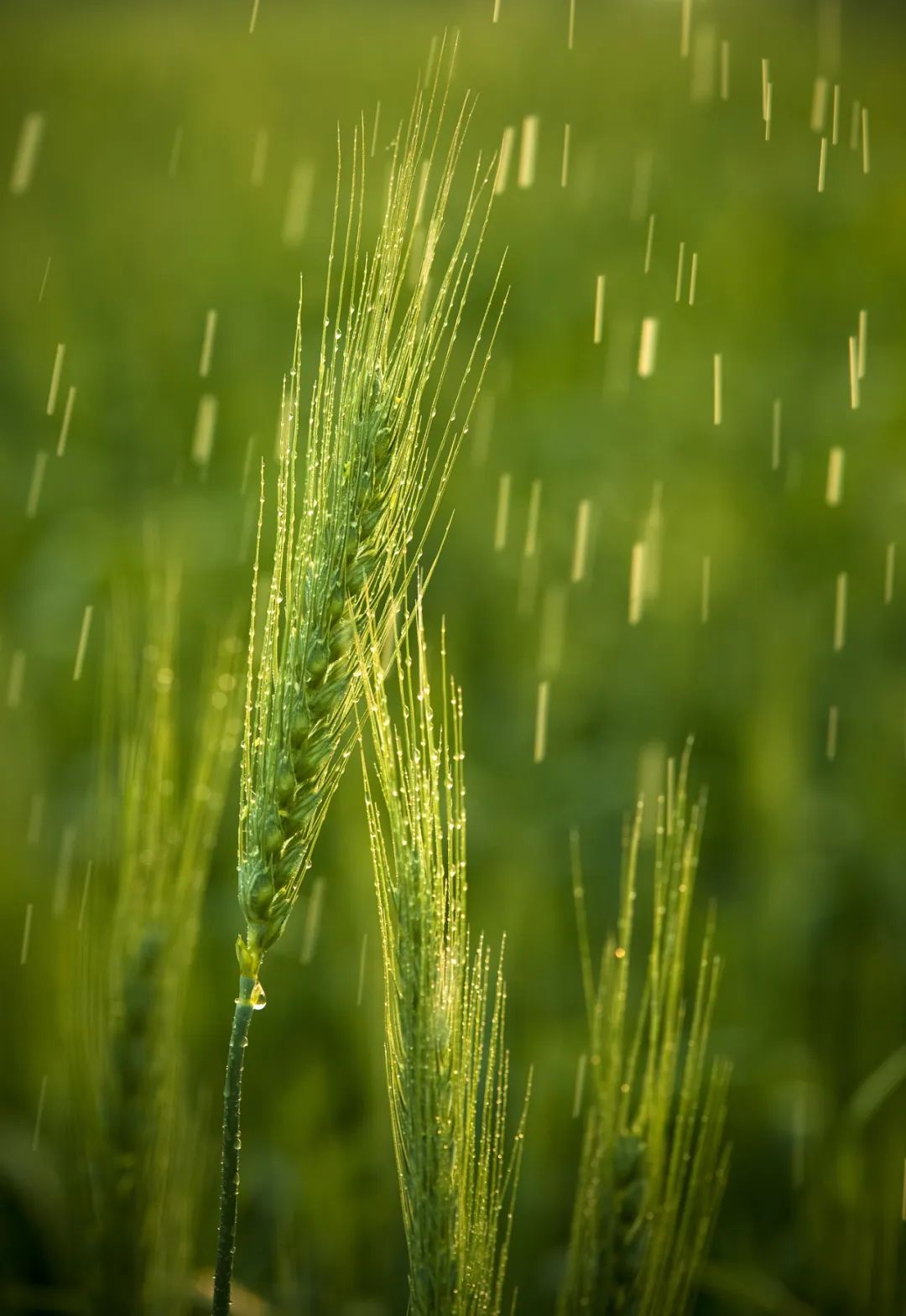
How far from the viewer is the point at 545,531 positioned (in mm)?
1822

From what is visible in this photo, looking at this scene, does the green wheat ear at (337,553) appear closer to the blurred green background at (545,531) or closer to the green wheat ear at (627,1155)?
the green wheat ear at (627,1155)

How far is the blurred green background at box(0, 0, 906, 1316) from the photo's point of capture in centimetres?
108

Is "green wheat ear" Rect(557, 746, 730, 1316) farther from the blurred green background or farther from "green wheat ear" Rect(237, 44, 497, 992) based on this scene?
the blurred green background

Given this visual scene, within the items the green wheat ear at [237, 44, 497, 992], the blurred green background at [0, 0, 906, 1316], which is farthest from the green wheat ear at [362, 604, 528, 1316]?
the blurred green background at [0, 0, 906, 1316]

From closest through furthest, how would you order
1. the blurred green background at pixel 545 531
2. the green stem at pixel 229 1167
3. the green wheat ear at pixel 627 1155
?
the green stem at pixel 229 1167 → the green wheat ear at pixel 627 1155 → the blurred green background at pixel 545 531

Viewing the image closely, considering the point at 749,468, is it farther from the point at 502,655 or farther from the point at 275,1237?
the point at 275,1237

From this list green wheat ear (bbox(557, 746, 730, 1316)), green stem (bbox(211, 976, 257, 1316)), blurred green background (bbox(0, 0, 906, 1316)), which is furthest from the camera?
blurred green background (bbox(0, 0, 906, 1316))

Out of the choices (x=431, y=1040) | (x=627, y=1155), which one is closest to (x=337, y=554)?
(x=431, y=1040)

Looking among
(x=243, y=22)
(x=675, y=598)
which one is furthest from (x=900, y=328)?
(x=243, y=22)

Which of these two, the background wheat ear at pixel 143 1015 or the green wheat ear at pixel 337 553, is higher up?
the green wheat ear at pixel 337 553

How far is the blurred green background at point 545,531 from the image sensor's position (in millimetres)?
1080

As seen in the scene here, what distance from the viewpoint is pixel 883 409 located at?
185 centimetres

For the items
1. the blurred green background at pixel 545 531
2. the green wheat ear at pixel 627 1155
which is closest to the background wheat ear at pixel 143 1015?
the green wheat ear at pixel 627 1155

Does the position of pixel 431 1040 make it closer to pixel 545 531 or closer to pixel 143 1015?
pixel 143 1015
